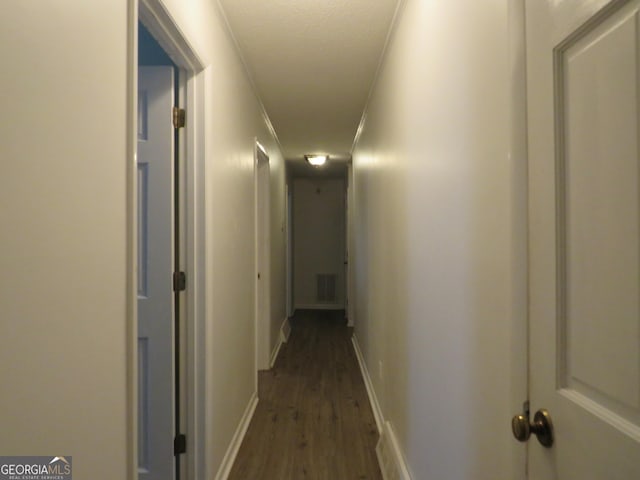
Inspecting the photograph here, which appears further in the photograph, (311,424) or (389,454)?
(311,424)

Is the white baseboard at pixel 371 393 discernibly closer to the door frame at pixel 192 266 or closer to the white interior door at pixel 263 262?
the white interior door at pixel 263 262

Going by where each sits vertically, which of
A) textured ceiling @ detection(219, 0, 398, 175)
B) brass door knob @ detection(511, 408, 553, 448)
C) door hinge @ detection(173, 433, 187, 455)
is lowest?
door hinge @ detection(173, 433, 187, 455)

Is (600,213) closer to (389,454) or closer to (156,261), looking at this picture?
(156,261)

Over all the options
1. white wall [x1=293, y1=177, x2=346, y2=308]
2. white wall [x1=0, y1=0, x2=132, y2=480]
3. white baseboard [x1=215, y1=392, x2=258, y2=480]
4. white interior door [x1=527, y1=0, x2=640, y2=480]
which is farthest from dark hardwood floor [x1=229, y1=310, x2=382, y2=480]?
white wall [x1=293, y1=177, x2=346, y2=308]

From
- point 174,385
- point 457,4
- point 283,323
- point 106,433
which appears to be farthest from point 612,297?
point 283,323

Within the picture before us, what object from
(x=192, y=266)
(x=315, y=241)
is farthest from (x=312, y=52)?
(x=315, y=241)

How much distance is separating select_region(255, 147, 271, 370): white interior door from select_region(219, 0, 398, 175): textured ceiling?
63 cm

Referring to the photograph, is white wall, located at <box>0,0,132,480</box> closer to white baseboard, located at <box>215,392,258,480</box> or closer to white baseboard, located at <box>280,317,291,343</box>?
white baseboard, located at <box>215,392,258,480</box>

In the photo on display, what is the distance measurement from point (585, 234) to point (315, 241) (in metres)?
6.43

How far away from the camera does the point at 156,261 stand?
1.67 metres

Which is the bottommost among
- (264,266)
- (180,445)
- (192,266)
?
(180,445)

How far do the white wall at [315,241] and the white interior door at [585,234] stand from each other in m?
6.26

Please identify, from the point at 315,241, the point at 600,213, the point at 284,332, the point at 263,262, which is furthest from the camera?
the point at 315,241

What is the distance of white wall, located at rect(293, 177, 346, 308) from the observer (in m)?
7.04
